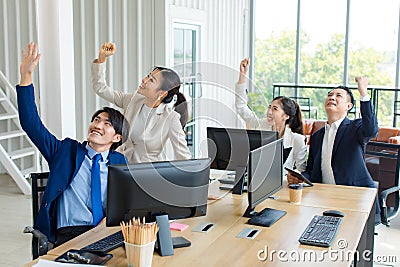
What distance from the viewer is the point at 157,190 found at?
2293 mm

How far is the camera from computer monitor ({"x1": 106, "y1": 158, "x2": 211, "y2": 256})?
7.30 ft

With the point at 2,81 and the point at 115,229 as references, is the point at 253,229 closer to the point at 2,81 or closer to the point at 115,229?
the point at 115,229

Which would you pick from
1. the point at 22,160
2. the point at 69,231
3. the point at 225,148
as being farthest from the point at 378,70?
the point at 69,231

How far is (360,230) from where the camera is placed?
2664mm

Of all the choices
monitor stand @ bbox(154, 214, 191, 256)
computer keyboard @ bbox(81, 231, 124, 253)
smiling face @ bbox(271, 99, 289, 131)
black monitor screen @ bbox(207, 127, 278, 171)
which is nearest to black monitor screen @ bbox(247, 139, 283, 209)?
black monitor screen @ bbox(207, 127, 278, 171)

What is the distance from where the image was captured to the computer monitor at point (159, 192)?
2225mm

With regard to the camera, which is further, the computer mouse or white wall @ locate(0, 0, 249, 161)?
white wall @ locate(0, 0, 249, 161)

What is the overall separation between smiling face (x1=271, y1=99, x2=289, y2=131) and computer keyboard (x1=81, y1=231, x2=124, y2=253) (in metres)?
1.96

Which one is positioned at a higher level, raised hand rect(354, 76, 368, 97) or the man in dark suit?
raised hand rect(354, 76, 368, 97)

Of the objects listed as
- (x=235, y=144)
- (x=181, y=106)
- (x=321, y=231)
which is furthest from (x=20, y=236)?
(x=321, y=231)

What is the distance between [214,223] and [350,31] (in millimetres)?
9065

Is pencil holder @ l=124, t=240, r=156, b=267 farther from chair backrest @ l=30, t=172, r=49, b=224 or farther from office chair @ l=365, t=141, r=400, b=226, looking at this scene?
office chair @ l=365, t=141, r=400, b=226

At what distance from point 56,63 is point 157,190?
2.22 metres

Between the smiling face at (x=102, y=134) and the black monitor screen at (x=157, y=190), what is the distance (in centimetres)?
61
